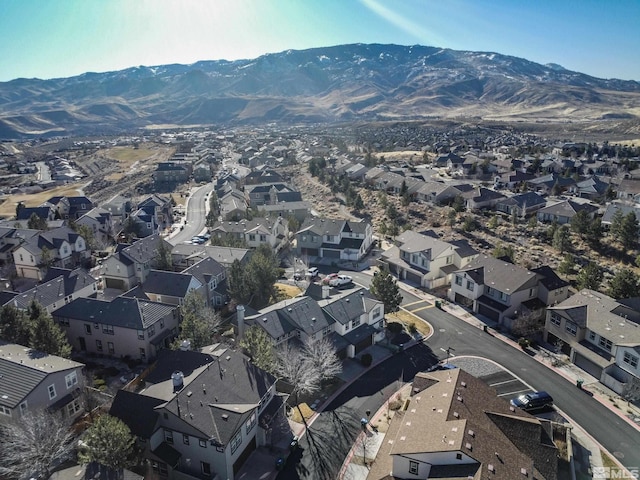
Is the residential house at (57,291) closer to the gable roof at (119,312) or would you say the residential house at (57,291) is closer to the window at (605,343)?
the gable roof at (119,312)

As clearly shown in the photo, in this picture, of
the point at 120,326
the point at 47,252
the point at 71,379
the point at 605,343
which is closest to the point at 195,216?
the point at 47,252

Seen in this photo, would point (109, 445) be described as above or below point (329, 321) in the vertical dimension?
above

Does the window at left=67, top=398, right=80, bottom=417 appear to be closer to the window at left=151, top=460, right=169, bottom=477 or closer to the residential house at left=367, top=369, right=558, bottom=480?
the window at left=151, top=460, right=169, bottom=477

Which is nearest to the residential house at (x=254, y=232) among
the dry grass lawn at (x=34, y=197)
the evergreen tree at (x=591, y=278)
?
the evergreen tree at (x=591, y=278)

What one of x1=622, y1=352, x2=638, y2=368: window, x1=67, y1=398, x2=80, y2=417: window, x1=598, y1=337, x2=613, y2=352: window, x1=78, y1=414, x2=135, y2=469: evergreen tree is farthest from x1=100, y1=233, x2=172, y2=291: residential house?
x1=622, y1=352, x2=638, y2=368: window

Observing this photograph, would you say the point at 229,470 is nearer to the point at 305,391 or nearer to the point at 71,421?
the point at 305,391

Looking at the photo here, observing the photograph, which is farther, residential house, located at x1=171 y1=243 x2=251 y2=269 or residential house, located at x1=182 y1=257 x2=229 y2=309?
residential house, located at x1=171 y1=243 x2=251 y2=269

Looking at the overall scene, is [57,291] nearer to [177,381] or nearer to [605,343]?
[177,381]
